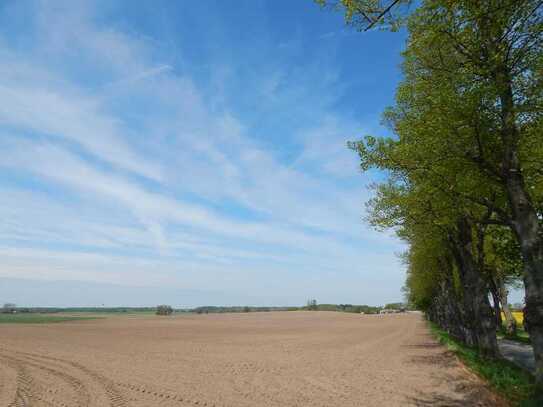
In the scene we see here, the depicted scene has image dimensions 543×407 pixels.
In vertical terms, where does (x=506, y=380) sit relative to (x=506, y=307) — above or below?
below

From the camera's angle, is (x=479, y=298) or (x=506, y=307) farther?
(x=506, y=307)

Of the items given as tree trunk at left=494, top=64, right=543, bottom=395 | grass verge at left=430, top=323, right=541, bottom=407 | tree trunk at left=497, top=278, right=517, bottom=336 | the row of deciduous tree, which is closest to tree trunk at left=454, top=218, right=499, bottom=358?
grass verge at left=430, top=323, right=541, bottom=407

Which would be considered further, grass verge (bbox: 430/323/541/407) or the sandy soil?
the sandy soil

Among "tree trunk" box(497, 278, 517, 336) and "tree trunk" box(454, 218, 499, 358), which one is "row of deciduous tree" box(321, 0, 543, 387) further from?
"tree trunk" box(497, 278, 517, 336)

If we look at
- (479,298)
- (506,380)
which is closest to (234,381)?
(506,380)

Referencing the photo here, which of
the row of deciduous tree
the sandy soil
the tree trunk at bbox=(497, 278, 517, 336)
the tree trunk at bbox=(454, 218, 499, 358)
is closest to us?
the row of deciduous tree

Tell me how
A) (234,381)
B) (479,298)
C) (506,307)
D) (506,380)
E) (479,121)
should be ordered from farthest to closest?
(506,307), (479,298), (234,381), (506,380), (479,121)

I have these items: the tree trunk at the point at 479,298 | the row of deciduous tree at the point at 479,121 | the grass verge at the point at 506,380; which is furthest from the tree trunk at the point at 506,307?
the row of deciduous tree at the point at 479,121

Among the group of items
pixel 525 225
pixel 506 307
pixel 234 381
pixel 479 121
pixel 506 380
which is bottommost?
pixel 234 381

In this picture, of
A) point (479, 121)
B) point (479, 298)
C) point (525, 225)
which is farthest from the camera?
point (479, 298)

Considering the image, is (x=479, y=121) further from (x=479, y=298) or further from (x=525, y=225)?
(x=479, y=298)

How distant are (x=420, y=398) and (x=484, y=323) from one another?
33.3 feet

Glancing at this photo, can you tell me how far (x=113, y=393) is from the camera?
47.9 ft

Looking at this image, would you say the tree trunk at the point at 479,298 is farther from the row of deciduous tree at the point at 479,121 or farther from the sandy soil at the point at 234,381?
the row of deciduous tree at the point at 479,121
